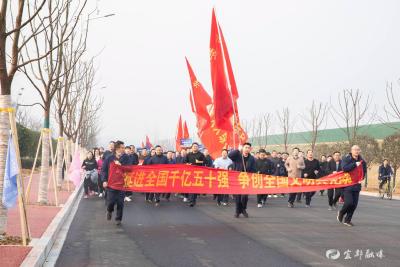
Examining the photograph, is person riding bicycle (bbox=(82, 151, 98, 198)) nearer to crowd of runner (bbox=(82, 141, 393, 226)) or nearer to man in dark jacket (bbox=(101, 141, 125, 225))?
crowd of runner (bbox=(82, 141, 393, 226))

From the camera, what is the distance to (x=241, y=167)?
1404cm

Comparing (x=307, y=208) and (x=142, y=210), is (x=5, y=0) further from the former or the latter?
(x=307, y=208)

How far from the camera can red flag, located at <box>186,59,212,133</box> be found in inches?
1077

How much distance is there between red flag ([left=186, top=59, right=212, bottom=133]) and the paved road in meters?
11.6

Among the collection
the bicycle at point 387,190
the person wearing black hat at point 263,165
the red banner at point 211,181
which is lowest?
the bicycle at point 387,190

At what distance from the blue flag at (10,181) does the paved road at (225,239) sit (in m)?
1.13

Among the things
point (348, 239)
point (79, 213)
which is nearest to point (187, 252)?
point (348, 239)

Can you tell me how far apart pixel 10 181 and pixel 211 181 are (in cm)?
574

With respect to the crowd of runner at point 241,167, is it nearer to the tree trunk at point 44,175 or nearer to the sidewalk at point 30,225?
the sidewalk at point 30,225

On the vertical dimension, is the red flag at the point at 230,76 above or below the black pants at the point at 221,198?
above

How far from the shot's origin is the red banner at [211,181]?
1295 cm

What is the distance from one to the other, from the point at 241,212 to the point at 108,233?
4279mm

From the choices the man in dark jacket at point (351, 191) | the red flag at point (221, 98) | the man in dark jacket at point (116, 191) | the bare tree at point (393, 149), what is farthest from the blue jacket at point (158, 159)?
the bare tree at point (393, 149)

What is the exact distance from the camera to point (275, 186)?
43.5 ft
